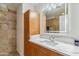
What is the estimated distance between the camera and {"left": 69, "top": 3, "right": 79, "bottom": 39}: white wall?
5.97 feet

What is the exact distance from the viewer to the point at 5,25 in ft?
16.8

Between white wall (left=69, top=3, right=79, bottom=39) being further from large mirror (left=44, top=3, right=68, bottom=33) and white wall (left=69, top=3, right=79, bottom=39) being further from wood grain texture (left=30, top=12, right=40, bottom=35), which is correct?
wood grain texture (left=30, top=12, right=40, bottom=35)

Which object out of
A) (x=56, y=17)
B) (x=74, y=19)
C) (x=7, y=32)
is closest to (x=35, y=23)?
(x=56, y=17)

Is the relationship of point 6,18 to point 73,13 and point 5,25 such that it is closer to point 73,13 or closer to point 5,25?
point 5,25

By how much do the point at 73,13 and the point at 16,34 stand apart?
12.5 ft

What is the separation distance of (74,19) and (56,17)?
73 centimetres

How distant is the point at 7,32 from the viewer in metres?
5.16

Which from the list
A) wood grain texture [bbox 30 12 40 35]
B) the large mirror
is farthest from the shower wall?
the large mirror

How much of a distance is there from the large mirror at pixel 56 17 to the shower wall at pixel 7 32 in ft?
8.08

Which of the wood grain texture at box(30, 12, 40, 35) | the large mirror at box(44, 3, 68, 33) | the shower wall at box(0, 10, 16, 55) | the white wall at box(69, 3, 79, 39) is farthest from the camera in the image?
the shower wall at box(0, 10, 16, 55)

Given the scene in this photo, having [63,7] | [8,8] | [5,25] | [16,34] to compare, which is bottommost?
[16,34]

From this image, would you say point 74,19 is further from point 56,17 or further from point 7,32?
point 7,32

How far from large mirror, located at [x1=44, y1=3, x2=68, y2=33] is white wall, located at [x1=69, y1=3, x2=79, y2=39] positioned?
0.68 feet

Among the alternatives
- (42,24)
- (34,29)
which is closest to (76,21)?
(42,24)
